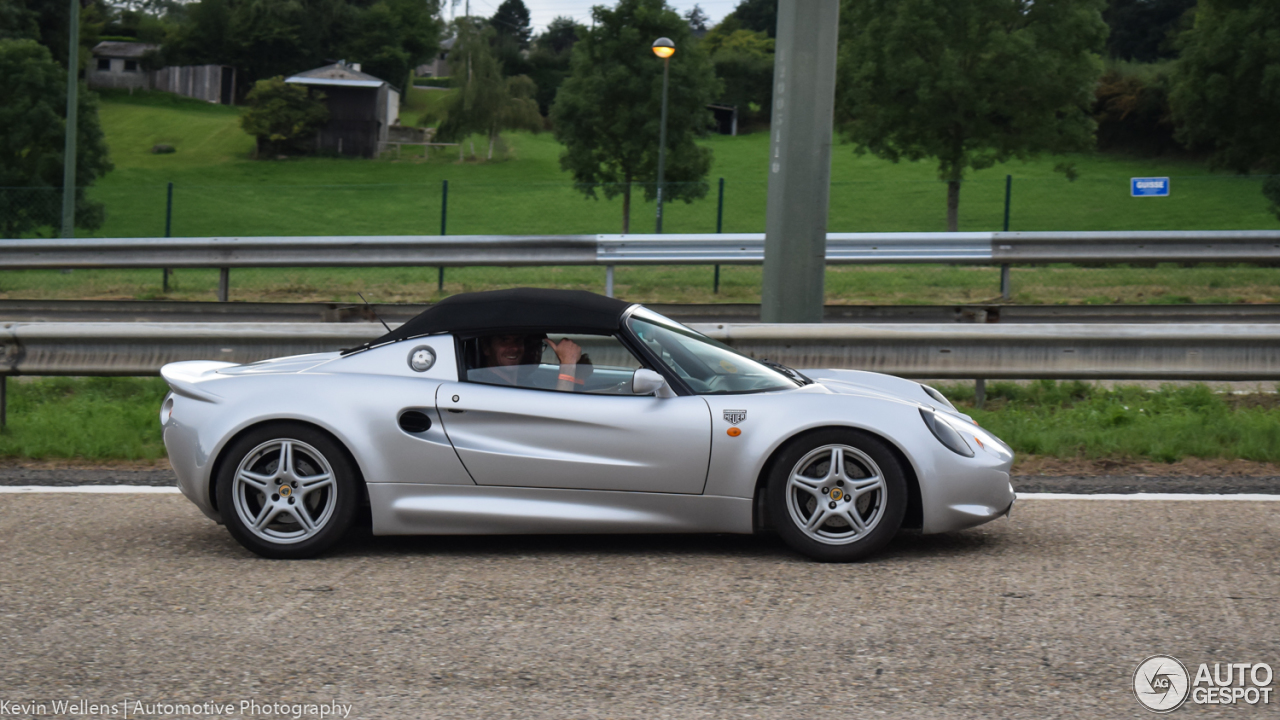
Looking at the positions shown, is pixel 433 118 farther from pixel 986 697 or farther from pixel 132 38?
pixel 986 697

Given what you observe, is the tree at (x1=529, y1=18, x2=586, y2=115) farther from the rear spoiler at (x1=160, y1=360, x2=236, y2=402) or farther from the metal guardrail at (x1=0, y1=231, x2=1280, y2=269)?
the rear spoiler at (x1=160, y1=360, x2=236, y2=402)

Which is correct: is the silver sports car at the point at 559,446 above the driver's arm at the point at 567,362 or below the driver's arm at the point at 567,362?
below

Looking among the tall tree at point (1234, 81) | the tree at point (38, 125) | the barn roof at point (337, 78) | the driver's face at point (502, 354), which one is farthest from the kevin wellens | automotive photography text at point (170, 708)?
the barn roof at point (337, 78)

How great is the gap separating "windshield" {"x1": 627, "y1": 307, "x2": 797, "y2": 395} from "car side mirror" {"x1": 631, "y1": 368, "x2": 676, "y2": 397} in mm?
157

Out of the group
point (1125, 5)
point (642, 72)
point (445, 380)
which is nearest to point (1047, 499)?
point (445, 380)

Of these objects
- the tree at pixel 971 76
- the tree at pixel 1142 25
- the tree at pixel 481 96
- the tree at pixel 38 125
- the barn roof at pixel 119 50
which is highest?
the tree at pixel 1142 25

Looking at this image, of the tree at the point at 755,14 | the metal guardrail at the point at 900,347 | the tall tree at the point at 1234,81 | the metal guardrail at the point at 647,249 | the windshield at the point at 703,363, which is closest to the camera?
the windshield at the point at 703,363

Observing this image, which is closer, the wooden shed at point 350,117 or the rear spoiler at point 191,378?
the rear spoiler at point 191,378

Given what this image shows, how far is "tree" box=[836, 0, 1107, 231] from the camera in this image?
2861 centimetres

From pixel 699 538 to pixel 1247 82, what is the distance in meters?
27.9

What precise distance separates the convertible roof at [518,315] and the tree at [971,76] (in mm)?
24506

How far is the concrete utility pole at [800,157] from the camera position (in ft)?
24.5

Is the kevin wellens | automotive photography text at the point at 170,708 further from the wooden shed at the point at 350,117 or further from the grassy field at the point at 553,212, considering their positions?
the wooden shed at the point at 350,117

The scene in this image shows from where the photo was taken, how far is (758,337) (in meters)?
7.40
